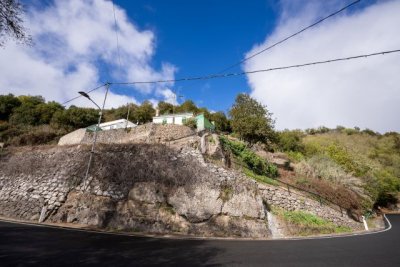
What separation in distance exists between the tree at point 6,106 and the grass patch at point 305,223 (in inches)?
2049

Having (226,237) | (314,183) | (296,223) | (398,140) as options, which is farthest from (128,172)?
(398,140)

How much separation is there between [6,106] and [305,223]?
178 feet

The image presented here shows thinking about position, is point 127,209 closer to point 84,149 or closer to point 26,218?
point 26,218

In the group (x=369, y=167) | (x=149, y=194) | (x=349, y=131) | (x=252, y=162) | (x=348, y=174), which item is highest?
(x=349, y=131)

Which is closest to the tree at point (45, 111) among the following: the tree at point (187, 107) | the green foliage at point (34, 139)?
the green foliage at point (34, 139)

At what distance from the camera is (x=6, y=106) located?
143 ft

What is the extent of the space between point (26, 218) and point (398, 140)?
266 ft

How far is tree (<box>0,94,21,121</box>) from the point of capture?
1703 inches

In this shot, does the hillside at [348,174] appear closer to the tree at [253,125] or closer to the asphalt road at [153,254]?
the tree at [253,125]

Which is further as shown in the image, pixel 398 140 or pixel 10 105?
pixel 398 140

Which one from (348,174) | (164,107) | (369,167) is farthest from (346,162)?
(164,107)

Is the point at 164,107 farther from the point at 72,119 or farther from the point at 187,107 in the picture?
the point at 72,119

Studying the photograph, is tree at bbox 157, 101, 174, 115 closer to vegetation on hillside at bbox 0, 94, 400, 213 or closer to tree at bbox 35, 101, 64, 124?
vegetation on hillside at bbox 0, 94, 400, 213

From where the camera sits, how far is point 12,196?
55.7 feet
